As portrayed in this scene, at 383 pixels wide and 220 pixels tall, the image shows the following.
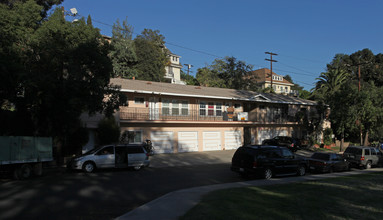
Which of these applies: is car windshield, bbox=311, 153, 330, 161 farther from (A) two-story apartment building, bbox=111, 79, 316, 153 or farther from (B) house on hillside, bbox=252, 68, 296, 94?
(B) house on hillside, bbox=252, 68, 296, 94

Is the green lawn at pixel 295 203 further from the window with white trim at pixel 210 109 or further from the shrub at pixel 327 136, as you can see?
the shrub at pixel 327 136

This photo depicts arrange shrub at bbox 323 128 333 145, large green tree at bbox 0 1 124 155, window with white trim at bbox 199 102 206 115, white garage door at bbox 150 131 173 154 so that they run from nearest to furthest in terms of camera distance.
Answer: large green tree at bbox 0 1 124 155 < white garage door at bbox 150 131 173 154 < window with white trim at bbox 199 102 206 115 < shrub at bbox 323 128 333 145

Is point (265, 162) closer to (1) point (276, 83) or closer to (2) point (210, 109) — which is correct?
(2) point (210, 109)

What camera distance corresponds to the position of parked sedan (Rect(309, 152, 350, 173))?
18.2 metres

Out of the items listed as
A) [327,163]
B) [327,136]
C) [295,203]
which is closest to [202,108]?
[327,163]

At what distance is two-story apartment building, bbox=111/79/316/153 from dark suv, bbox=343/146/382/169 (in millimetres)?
12356

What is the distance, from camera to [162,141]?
91.4 ft

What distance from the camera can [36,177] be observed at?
14.6 meters

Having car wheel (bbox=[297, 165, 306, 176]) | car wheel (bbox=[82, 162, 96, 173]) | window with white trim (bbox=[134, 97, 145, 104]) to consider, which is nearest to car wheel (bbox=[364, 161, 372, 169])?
car wheel (bbox=[297, 165, 306, 176])

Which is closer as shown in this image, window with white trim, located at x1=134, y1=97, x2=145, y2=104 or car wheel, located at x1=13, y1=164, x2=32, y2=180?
car wheel, located at x1=13, y1=164, x2=32, y2=180

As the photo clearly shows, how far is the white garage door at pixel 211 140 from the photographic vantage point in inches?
1207

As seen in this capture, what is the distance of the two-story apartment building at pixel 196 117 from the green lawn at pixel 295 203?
55.6 ft

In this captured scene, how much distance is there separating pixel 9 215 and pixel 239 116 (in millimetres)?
26357

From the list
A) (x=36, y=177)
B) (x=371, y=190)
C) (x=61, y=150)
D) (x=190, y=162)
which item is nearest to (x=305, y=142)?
(x=190, y=162)
